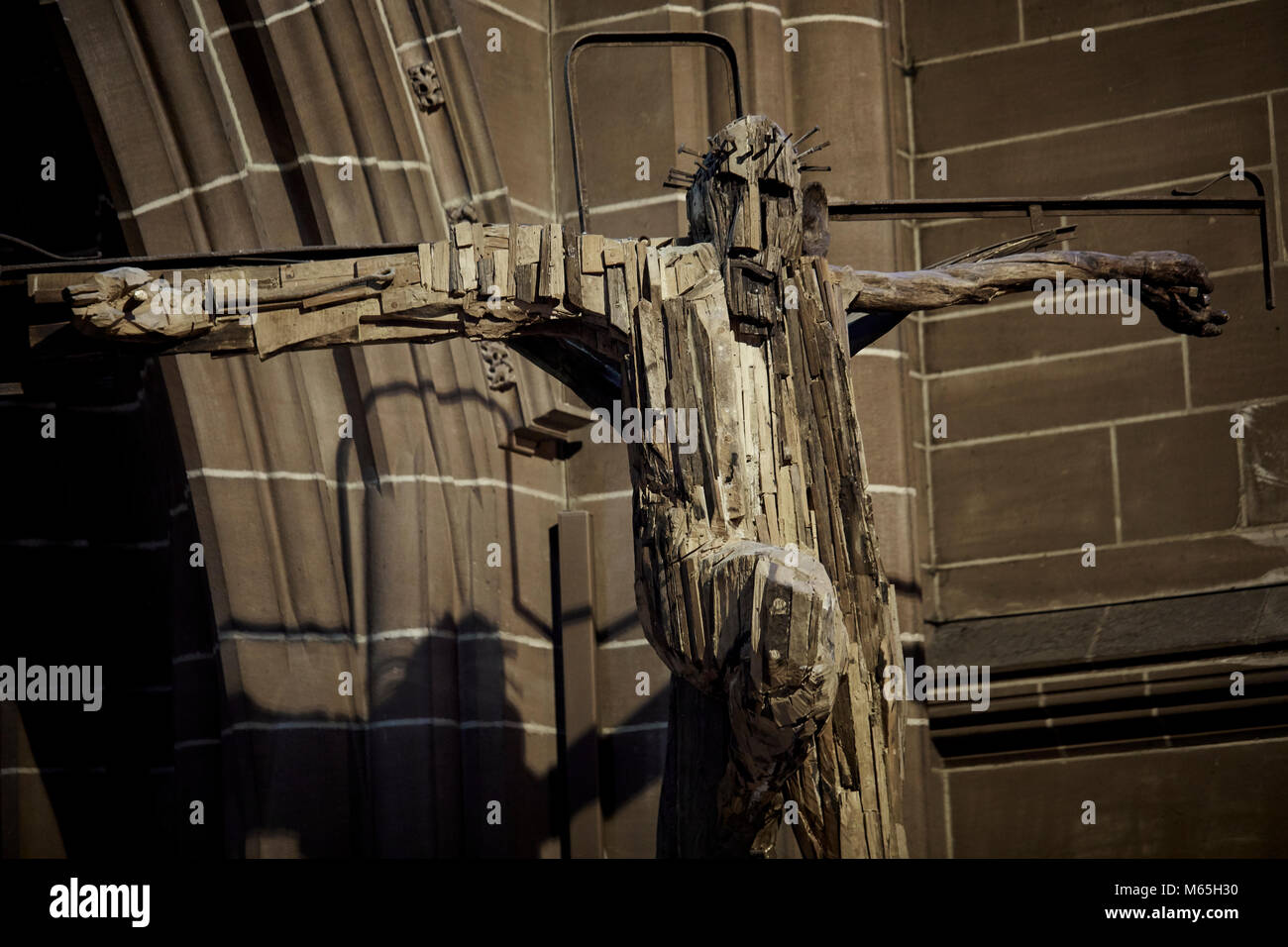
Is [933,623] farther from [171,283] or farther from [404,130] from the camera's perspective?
[171,283]

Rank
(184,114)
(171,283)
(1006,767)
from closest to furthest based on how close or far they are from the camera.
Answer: (171,283) < (184,114) < (1006,767)

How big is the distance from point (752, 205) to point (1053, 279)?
0.90 m

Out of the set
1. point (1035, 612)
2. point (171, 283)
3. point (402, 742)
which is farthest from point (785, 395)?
point (1035, 612)

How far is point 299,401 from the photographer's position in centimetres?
563

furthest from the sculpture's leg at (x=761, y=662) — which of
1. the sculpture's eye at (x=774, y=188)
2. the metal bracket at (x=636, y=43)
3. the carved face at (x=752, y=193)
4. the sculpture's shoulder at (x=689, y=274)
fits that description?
the metal bracket at (x=636, y=43)

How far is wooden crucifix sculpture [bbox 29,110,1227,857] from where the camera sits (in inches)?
156

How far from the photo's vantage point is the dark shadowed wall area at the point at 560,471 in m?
5.50

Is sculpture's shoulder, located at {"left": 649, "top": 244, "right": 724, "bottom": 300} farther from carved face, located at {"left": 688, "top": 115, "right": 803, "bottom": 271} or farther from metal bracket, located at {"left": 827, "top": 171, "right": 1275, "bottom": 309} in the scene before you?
metal bracket, located at {"left": 827, "top": 171, "right": 1275, "bottom": 309}

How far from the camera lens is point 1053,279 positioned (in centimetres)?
471

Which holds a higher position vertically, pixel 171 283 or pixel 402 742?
pixel 171 283

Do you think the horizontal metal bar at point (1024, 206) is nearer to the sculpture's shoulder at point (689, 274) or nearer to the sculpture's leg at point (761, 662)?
the sculpture's shoulder at point (689, 274)

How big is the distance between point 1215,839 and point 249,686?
274 centimetres

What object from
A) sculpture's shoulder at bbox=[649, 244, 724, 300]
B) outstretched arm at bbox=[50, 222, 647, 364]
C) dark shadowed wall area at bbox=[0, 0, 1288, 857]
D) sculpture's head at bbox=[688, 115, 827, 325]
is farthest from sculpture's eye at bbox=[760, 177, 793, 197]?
dark shadowed wall area at bbox=[0, 0, 1288, 857]

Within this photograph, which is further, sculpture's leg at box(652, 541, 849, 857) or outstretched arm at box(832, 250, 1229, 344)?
outstretched arm at box(832, 250, 1229, 344)
